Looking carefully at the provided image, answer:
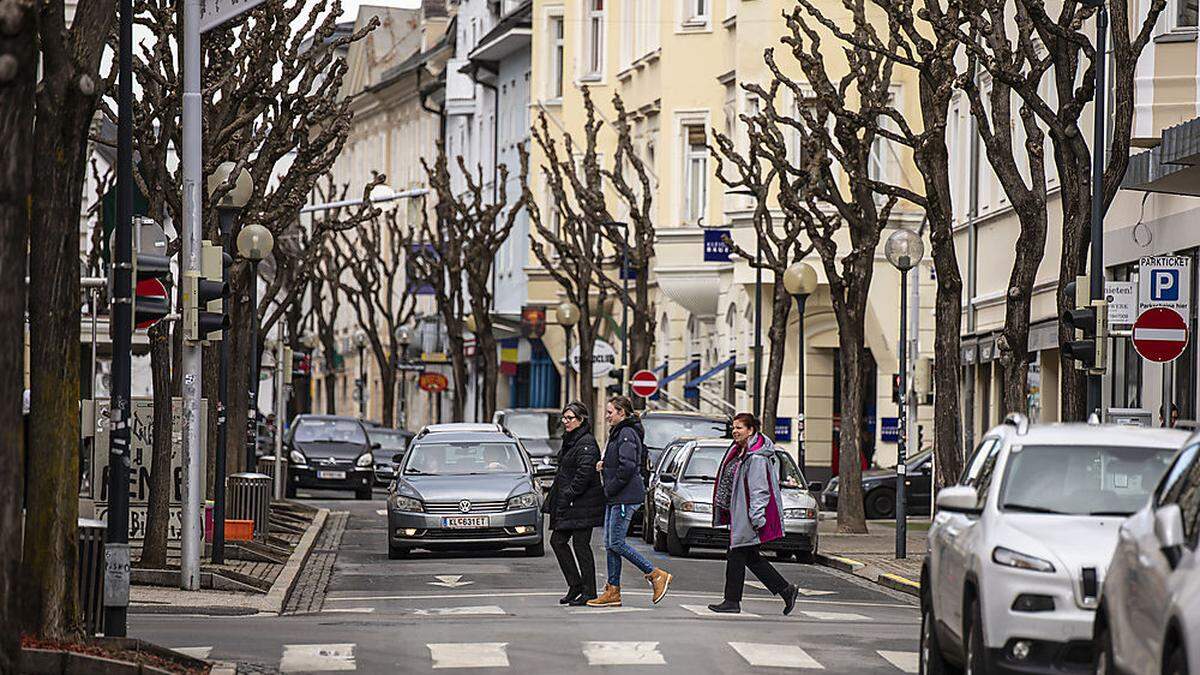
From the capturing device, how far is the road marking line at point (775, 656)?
54.0ft

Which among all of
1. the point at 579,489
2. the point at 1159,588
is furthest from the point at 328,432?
the point at 1159,588

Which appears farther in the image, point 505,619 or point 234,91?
point 234,91

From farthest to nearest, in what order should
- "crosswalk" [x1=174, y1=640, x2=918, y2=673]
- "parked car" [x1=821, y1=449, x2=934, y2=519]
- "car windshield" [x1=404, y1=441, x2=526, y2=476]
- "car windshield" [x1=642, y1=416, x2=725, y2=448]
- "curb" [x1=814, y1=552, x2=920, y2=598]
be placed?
"parked car" [x1=821, y1=449, x2=934, y2=519] < "car windshield" [x1=642, y1=416, x2=725, y2=448] < "car windshield" [x1=404, y1=441, x2=526, y2=476] < "curb" [x1=814, y1=552, x2=920, y2=598] < "crosswalk" [x1=174, y1=640, x2=918, y2=673]

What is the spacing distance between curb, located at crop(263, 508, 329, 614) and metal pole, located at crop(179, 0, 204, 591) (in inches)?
32.3

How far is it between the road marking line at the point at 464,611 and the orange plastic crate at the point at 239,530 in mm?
7998

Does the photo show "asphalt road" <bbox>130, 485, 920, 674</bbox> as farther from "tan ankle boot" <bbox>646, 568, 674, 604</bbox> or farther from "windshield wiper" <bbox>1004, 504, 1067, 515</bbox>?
"windshield wiper" <bbox>1004, 504, 1067, 515</bbox>

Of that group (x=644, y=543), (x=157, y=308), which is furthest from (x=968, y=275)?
(x=157, y=308)

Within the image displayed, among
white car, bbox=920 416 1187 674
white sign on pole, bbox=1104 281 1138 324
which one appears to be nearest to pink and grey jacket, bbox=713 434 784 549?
white sign on pole, bbox=1104 281 1138 324

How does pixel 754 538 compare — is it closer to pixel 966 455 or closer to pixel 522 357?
pixel 966 455

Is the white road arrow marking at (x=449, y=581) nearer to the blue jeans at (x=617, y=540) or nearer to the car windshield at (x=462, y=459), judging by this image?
the blue jeans at (x=617, y=540)

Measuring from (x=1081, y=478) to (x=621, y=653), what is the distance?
4458mm

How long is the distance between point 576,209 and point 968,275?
27.0m

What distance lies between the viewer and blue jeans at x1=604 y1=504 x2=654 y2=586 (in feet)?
72.8

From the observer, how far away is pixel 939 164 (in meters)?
30.0
